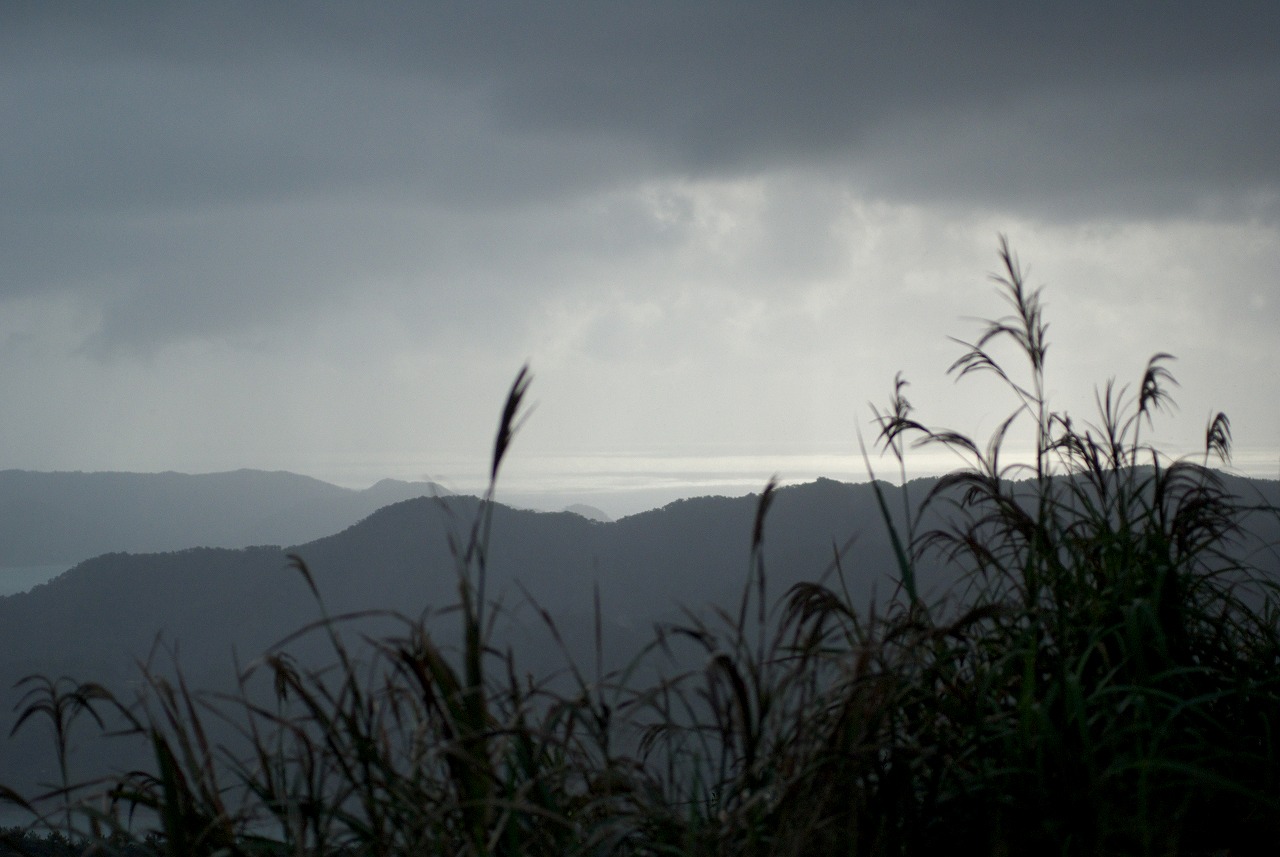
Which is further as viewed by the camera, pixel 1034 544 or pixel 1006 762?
pixel 1034 544

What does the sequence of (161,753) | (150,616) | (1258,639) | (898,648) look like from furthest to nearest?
(150,616), (1258,639), (898,648), (161,753)

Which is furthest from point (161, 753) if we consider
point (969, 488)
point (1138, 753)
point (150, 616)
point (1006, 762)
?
point (150, 616)

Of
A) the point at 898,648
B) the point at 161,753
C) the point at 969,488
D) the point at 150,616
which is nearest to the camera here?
the point at 161,753

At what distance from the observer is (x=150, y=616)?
200 ft

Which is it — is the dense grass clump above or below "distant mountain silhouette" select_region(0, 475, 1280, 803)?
above

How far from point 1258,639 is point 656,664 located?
7.08 ft

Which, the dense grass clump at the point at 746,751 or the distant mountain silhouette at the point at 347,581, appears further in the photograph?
the distant mountain silhouette at the point at 347,581

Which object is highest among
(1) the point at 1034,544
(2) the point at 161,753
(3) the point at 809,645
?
(1) the point at 1034,544

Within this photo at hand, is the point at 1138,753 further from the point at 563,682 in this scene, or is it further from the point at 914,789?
the point at 563,682

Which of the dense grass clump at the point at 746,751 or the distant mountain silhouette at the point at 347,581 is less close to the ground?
the dense grass clump at the point at 746,751

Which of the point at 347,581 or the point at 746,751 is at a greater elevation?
the point at 746,751

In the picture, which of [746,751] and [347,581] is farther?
[347,581]

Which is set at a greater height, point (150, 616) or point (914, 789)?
point (914, 789)

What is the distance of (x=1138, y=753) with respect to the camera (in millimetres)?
1877
